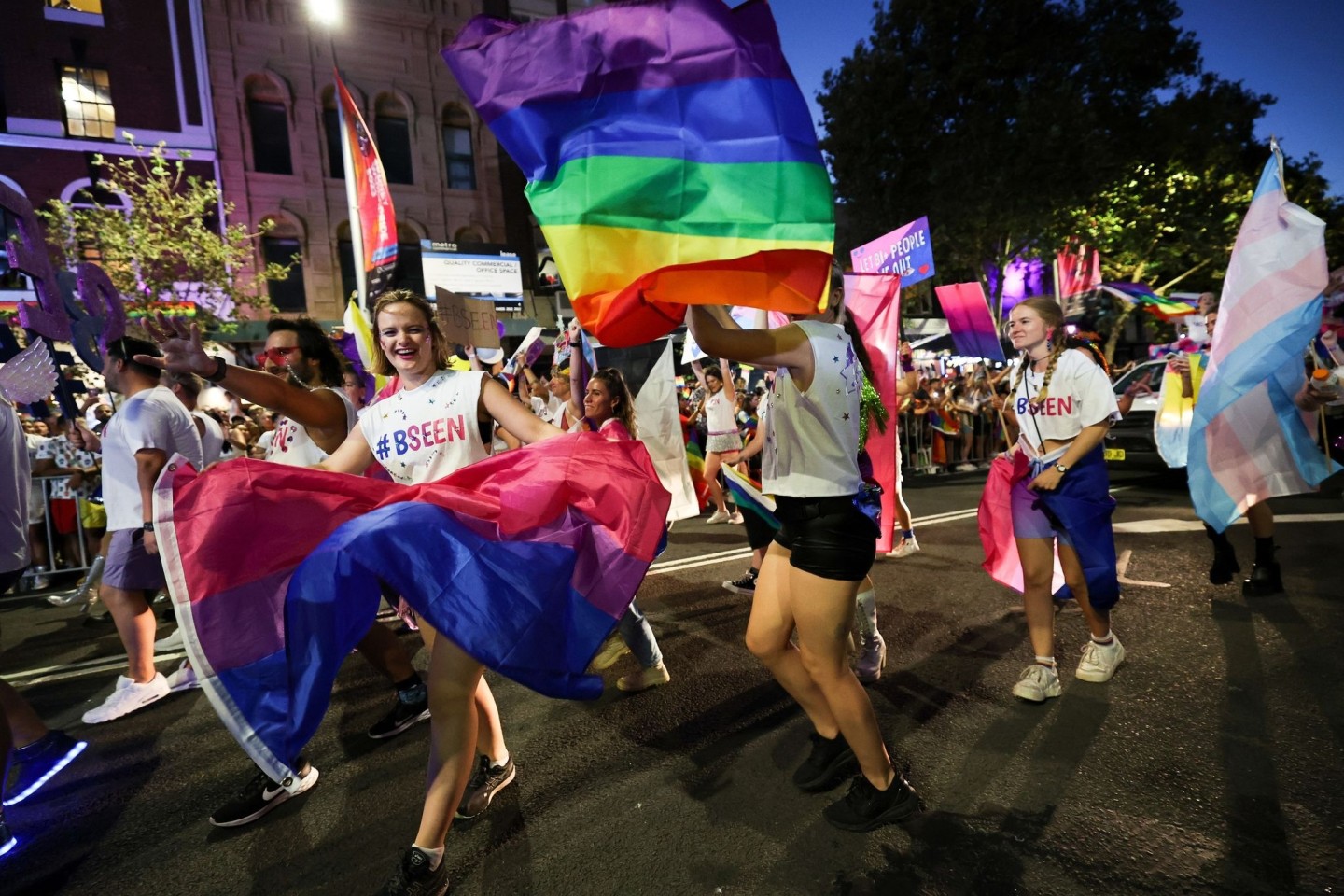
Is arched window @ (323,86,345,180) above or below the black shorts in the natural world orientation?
above

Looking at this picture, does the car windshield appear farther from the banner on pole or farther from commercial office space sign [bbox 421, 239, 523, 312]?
commercial office space sign [bbox 421, 239, 523, 312]

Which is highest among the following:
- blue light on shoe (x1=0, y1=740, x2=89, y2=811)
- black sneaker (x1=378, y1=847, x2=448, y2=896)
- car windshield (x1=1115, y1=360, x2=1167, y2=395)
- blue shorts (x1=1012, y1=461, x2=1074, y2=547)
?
car windshield (x1=1115, y1=360, x2=1167, y2=395)

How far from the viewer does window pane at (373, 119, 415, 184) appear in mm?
22016

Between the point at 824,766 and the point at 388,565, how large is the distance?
1.96m

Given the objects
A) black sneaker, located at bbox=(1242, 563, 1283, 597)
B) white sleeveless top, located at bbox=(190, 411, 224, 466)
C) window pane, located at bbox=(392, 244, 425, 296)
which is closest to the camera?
white sleeveless top, located at bbox=(190, 411, 224, 466)

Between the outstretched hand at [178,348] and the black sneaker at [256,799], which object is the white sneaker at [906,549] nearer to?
the black sneaker at [256,799]

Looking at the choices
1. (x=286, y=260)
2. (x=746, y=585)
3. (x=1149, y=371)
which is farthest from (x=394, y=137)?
(x=746, y=585)

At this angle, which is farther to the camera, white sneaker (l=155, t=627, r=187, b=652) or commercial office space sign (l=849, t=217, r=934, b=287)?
commercial office space sign (l=849, t=217, r=934, b=287)

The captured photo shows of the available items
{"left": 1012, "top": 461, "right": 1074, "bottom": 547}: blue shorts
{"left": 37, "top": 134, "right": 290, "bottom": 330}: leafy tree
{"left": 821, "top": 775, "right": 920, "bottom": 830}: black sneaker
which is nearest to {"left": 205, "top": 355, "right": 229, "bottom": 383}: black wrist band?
{"left": 821, "top": 775, "right": 920, "bottom": 830}: black sneaker

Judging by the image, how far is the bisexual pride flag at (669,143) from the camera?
2.30m

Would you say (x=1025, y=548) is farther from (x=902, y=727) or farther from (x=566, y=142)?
(x=566, y=142)

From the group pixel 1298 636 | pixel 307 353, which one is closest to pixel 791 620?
pixel 307 353

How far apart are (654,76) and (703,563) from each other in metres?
5.25

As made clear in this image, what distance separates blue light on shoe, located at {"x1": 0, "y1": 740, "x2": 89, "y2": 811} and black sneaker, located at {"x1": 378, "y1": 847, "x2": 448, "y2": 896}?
2248 mm
